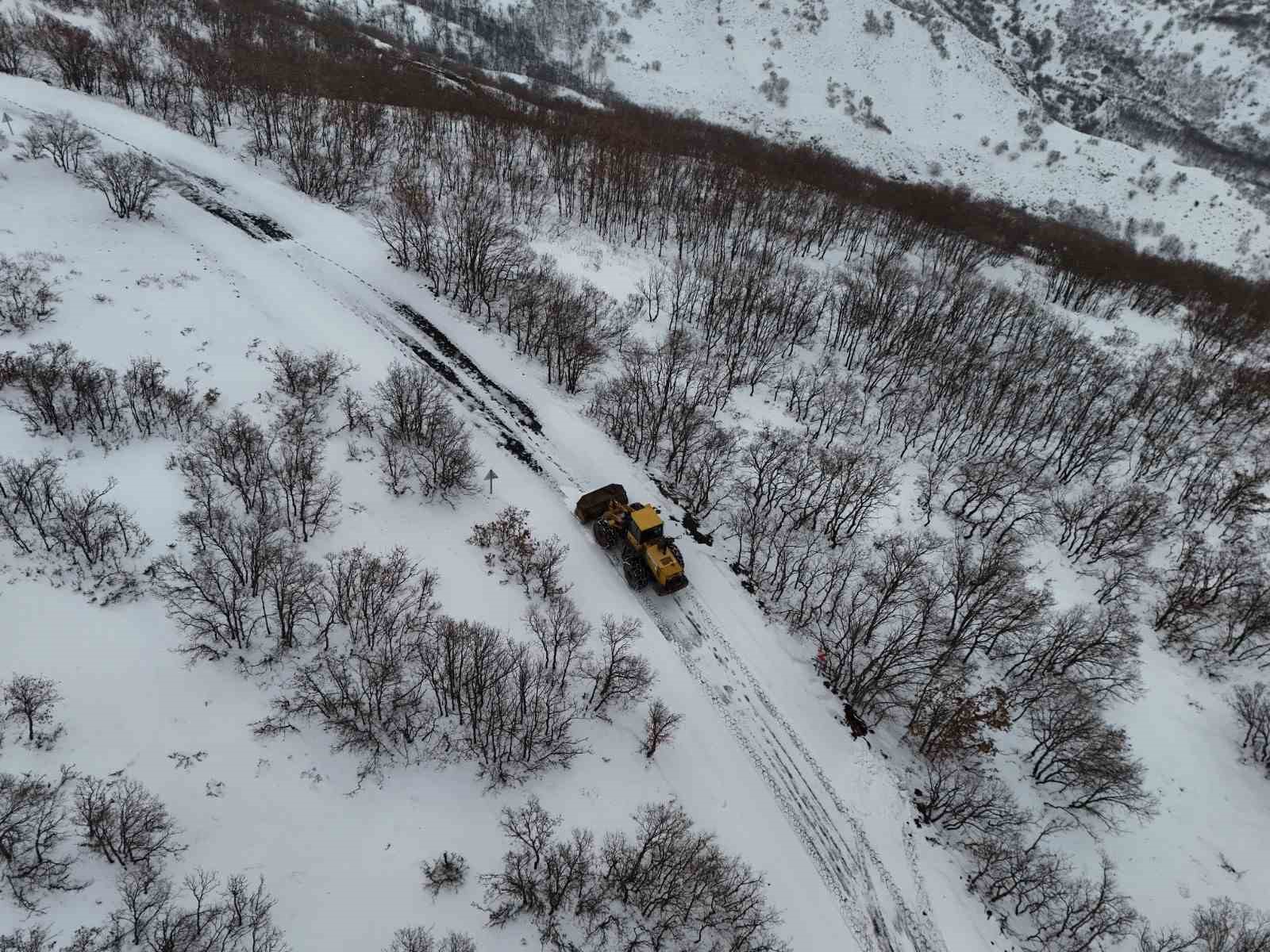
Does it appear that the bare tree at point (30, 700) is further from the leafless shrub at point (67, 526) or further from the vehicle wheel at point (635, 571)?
the vehicle wheel at point (635, 571)

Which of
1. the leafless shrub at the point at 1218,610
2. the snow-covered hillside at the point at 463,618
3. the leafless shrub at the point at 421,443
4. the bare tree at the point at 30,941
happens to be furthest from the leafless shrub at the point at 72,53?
the leafless shrub at the point at 1218,610

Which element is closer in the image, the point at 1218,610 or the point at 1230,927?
the point at 1230,927

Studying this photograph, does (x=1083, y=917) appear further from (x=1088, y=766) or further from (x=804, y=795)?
(x=804, y=795)

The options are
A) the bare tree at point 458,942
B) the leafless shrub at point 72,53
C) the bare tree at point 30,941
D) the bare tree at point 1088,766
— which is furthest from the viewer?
the leafless shrub at point 72,53

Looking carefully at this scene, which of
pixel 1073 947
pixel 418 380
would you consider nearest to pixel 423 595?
pixel 418 380

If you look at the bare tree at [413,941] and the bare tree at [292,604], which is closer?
the bare tree at [413,941]

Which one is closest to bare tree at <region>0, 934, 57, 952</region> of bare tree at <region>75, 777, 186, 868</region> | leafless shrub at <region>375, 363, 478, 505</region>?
bare tree at <region>75, 777, 186, 868</region>

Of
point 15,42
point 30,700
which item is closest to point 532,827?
point 30,700

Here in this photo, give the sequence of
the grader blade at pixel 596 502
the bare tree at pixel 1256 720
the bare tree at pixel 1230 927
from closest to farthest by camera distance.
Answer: the bare tree at pixel 1230 927 < the bare tree at pixel 1256 720 < the grader blade at pixel 596 502
